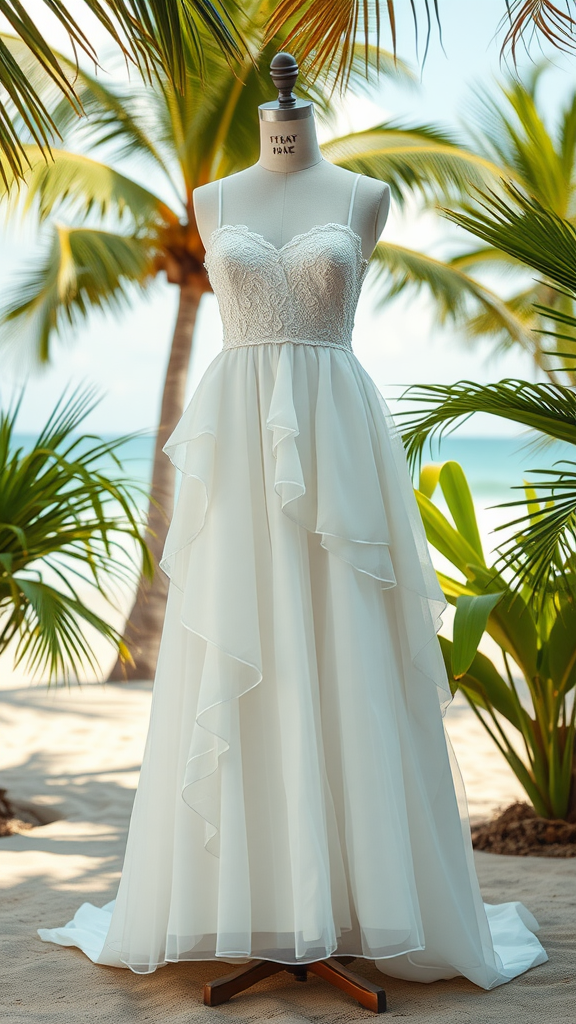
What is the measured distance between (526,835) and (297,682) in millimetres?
1835

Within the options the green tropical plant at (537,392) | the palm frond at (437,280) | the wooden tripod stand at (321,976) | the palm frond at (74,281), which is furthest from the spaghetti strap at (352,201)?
the palm frond at (437,280)

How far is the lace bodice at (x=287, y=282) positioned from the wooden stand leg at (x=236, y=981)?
129 cm

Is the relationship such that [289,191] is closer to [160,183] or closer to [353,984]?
[353,984]

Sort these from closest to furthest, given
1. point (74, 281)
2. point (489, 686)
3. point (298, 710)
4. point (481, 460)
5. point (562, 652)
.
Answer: point (298, 710)
point (562, 652)
point (489, 686)
point (74, 281)
point (481, 460)

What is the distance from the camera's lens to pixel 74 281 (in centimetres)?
732

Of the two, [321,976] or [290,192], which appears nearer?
[321,976]

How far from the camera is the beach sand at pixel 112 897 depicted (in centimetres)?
182

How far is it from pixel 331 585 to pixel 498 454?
2909cm

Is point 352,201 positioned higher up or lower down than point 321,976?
higher up

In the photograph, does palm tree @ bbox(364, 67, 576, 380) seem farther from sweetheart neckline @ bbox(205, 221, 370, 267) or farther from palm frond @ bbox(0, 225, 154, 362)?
sweetheart neckline @ bbox(205, 221, 370, 267)

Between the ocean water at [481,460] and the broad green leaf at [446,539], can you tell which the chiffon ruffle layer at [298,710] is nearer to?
the broad green leaf at [446,539]

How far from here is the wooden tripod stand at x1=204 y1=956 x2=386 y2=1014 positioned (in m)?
1.80

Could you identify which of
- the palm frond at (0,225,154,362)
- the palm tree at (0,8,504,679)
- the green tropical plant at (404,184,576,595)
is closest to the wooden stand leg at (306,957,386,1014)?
the green tropical plant at (404,184,576,595)

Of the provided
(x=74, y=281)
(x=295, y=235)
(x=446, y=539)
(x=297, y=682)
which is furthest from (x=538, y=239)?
(x=74, y=281)
